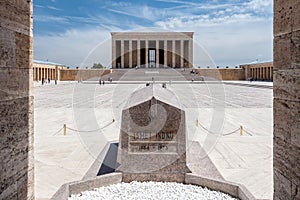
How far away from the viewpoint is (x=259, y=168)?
5598 mm

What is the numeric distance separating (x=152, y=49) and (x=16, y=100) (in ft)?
190

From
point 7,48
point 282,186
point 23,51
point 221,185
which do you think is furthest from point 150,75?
point 7,48

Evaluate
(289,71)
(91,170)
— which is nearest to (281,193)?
(289,71)

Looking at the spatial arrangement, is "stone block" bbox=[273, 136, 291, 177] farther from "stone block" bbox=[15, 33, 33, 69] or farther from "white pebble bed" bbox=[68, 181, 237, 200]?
"stone block" bbox=[15, 33, 33, 69]

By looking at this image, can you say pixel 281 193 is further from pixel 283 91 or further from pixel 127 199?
pixel 127 199

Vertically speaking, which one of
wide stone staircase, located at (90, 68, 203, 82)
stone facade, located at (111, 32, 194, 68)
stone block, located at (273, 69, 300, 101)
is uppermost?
stone facade, located at (111, 32, 194, 68)

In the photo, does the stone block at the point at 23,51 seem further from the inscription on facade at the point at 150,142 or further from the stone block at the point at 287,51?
the stone block at the point at 287,51

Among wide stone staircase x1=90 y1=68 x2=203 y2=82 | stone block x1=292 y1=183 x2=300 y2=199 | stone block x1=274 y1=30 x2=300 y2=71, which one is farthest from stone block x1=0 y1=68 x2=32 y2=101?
wide stone staircase x1=90 y1=68 x2=203 y2=82

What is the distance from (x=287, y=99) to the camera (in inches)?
112

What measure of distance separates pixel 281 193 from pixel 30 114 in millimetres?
2838

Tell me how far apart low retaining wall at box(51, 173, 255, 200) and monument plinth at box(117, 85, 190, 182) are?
173 mm

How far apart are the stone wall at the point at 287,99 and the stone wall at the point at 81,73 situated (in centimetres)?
4671

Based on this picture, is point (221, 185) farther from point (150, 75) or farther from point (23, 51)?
point (150, 75)

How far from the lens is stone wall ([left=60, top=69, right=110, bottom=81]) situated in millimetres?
49844
